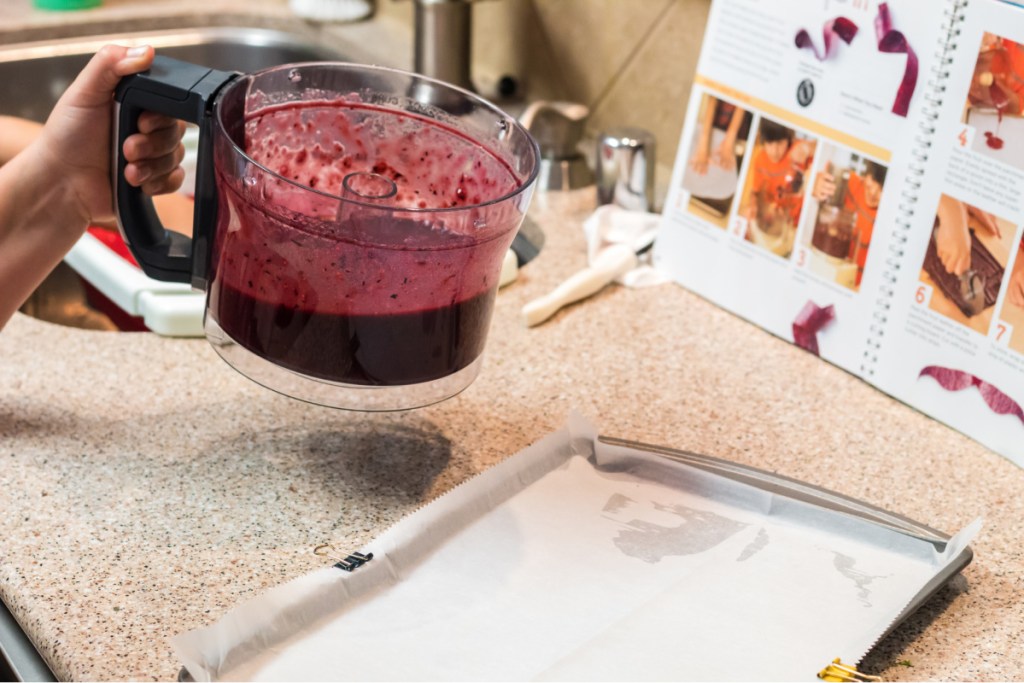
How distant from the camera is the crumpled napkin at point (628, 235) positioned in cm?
114

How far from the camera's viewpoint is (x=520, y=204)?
2.37 feet

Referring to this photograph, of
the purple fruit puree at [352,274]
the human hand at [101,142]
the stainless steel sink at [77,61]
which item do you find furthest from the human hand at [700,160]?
the stainless steel sink at [77,61]

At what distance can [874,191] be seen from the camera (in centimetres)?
97

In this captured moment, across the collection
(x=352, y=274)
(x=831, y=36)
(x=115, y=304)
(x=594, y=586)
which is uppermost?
(x=831, y=36)

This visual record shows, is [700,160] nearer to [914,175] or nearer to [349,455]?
[914,175]

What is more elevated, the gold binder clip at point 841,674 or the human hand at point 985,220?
the human hand at point 985,220

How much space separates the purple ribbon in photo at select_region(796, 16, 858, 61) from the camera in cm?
96

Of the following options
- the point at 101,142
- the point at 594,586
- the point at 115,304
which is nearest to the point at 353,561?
the point at 594,586

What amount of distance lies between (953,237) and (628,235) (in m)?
0.36

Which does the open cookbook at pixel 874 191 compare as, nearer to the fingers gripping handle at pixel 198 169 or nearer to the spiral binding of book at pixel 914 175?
the spiral binding of book at pixel 914 175

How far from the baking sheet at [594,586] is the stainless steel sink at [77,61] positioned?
69cm

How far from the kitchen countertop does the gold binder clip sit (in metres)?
0.03

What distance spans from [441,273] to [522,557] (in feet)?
0.66

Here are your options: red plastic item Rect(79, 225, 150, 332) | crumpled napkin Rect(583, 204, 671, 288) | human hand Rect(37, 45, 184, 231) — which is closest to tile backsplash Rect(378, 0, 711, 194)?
crumpled napkin Rect(583, 204, 671, 288)
